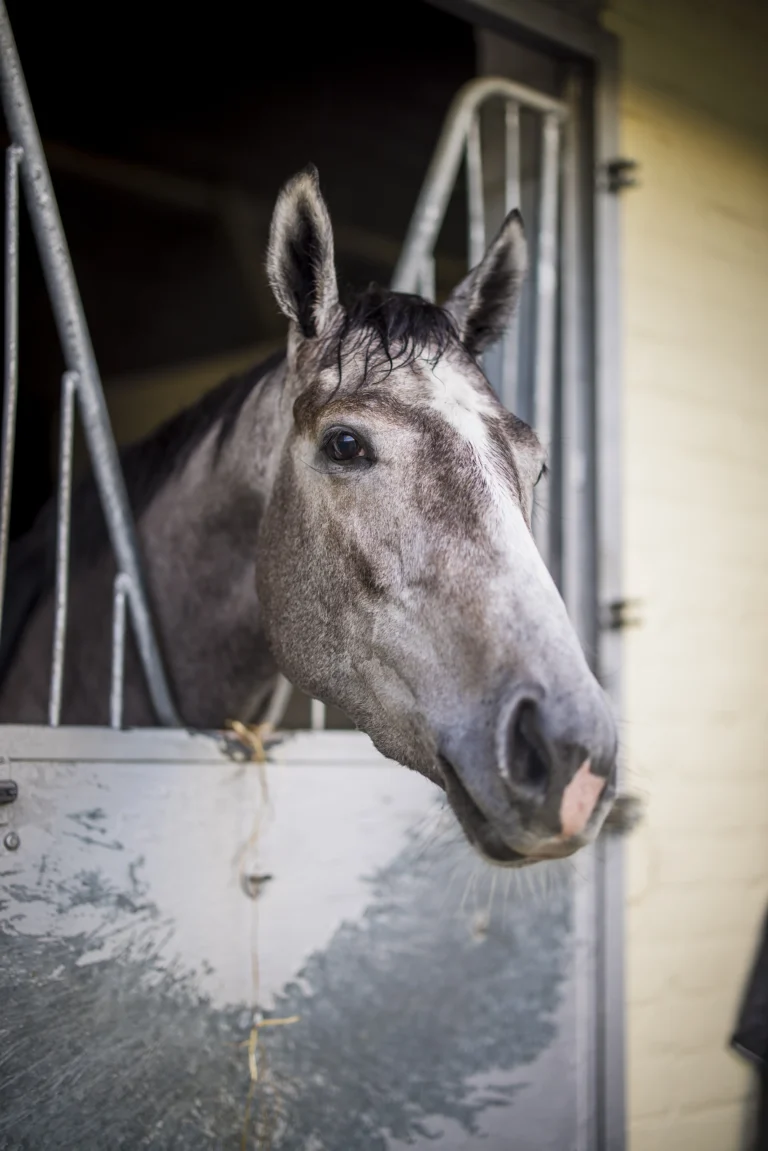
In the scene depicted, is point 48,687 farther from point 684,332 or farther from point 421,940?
point 684,332

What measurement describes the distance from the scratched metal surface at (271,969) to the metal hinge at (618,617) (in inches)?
22.2

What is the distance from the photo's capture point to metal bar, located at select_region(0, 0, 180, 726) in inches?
67.4

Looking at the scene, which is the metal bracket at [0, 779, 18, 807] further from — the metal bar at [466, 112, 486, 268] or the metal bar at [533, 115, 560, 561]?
the metal bar at [466, 112, 486, 268]

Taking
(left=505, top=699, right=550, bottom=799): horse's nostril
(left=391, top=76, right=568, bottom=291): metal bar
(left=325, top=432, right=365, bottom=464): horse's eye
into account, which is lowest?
(left=505, top=699, right=550, bottom=799): horse's nostril

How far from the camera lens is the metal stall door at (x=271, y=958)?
161 cm

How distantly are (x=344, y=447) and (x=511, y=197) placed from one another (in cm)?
137

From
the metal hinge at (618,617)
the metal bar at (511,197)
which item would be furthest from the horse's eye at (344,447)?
the metal hinge at (618,617)

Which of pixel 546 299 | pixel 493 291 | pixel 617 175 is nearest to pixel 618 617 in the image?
pixel 546 299

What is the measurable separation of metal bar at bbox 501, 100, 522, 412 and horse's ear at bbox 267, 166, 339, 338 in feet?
2.85

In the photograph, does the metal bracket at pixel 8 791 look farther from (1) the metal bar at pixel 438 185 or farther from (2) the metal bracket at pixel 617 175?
(2) the metal bracket at pixel 617 175

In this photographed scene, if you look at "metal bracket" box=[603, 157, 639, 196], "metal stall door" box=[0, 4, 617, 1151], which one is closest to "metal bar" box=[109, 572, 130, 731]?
"metal stall door" box=[0, 4, 617, 1151]

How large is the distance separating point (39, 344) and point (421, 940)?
3.30 m

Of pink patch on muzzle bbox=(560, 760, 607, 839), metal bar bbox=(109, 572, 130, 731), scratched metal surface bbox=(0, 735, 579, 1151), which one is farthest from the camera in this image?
A: metal bar bbox=(109, 572, 130, 731)

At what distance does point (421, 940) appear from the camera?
2115 mm
